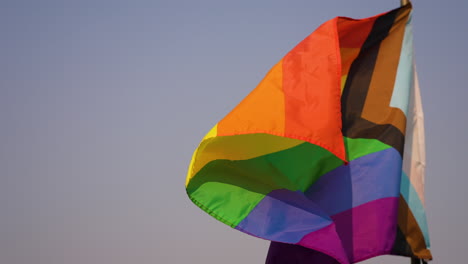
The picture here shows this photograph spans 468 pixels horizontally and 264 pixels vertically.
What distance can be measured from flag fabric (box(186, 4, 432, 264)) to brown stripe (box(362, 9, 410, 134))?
0.03ft

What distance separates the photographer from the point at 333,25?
744 centimetres

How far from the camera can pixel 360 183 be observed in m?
7.45

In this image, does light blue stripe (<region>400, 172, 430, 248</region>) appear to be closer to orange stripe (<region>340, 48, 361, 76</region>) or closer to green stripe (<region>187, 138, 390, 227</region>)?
green stripe (<region>187, 138, 390, 227</region>)

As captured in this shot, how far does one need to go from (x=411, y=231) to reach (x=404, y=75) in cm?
156

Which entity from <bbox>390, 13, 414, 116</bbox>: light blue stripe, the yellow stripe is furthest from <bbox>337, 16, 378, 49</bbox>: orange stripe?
the yellow stripe

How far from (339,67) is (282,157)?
1.18 meters

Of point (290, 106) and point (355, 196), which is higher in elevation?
point (290, 106)

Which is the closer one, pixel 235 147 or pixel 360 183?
pixel 360 183

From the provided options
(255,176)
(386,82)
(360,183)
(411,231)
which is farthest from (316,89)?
(411,231)

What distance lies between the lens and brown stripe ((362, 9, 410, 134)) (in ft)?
24.7

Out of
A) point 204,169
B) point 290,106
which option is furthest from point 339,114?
point 204,169

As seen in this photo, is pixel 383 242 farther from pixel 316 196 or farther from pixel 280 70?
pixel 280 70

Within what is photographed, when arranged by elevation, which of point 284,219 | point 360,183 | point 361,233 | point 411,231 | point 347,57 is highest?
point 347,57

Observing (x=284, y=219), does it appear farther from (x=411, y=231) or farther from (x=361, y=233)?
(x=411, y=231)
